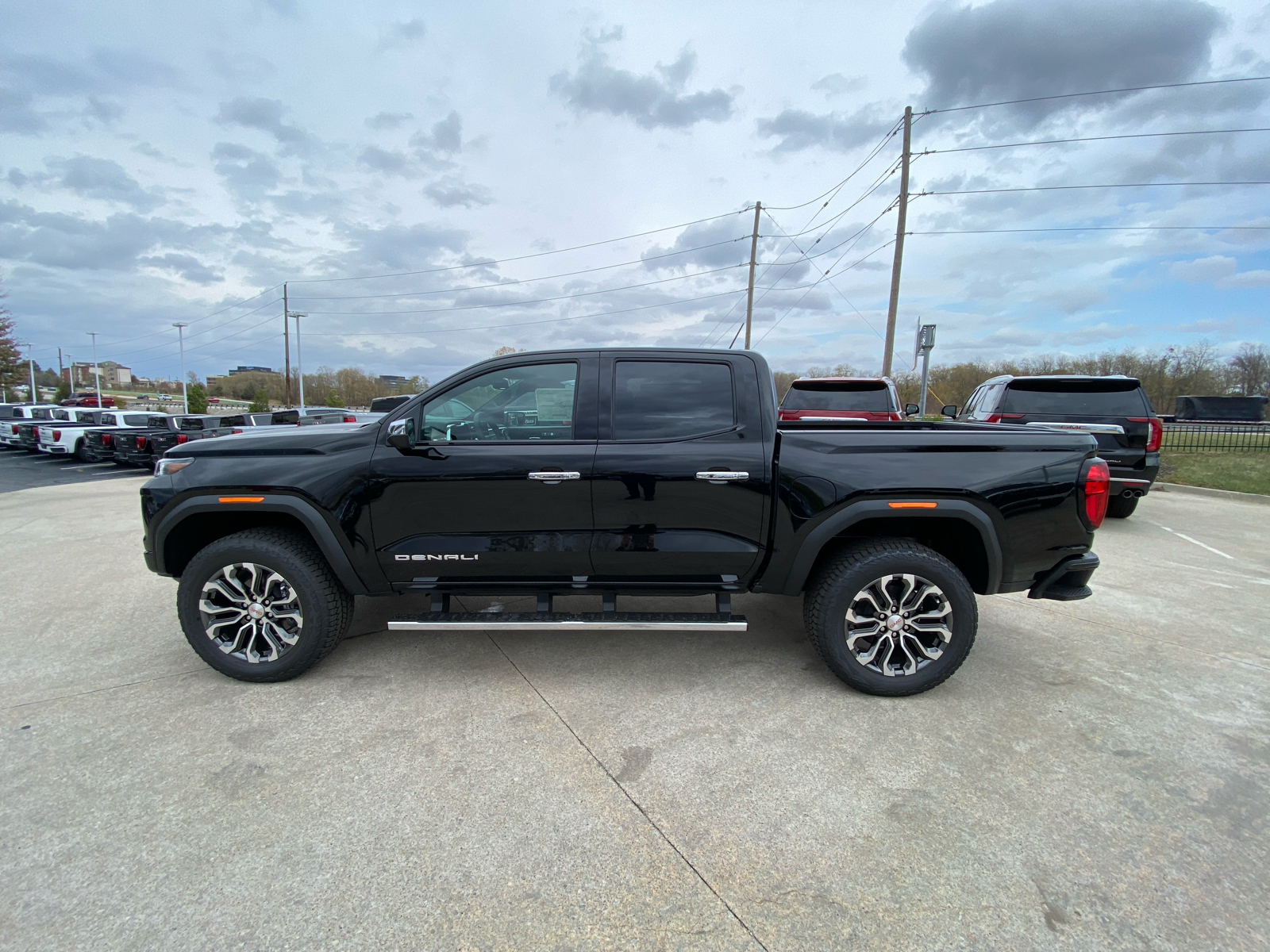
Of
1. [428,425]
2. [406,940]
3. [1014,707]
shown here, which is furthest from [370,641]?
[1014,707]

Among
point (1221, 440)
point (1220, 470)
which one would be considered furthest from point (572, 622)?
point (1221, 440)

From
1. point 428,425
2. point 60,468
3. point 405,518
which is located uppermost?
point 428,425

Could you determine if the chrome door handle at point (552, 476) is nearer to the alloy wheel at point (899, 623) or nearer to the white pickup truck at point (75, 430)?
the alloy wheel at point (899, 623)

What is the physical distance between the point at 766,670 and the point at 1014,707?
1251mm

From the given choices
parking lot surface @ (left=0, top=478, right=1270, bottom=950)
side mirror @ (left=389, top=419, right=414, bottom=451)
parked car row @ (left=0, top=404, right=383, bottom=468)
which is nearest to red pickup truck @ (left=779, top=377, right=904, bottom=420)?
parking lot surface @ (left=0, top=478, right=1270, bottom=950)

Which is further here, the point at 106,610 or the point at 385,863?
the point at 106,610

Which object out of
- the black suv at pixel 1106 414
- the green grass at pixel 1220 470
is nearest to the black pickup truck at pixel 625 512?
the black suv at pixel 1106 414

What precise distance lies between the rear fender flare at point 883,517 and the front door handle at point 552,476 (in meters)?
1.25

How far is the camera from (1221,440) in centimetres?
1866

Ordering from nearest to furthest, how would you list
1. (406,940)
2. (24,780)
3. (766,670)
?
(406,940)
(24,780)
(766,670)

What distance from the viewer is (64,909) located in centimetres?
188

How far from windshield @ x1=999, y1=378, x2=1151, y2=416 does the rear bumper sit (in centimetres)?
474

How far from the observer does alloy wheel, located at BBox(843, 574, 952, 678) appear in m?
3.12

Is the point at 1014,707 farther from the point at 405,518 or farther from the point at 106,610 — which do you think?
the point at 106,610
